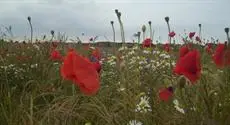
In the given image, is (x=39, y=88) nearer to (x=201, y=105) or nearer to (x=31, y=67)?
(x=31, y=67)

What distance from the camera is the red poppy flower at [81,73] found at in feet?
7.11

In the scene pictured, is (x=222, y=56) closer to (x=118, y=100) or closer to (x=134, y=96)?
(x=134, y=96)

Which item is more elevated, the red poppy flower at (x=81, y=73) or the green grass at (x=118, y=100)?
the red poppy flower at (x=81, y=73)

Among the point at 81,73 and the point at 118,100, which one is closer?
the point at 81,73

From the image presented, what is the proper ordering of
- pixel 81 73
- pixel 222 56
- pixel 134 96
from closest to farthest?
pixel 81 73 < pixel 222 56 < pixel 134 96

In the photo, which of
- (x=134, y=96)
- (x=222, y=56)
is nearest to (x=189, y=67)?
(x=222, y=56)

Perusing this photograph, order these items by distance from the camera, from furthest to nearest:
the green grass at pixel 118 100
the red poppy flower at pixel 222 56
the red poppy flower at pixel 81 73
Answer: the green grass at pixel 118 100 < the red poppy flower at pixel 222 56 < the red poppy flower at pixel 81 73

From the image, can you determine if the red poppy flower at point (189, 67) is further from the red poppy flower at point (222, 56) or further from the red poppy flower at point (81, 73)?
the red poppy flower at point (81, 73)

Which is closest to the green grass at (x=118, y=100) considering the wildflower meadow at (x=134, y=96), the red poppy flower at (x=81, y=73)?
the wildflower meadow at (x=134, y=96)

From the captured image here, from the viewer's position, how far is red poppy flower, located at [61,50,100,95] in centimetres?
217

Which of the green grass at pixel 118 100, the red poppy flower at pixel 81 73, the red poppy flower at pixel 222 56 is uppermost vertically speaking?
the red poppy flower at pixel 222 56

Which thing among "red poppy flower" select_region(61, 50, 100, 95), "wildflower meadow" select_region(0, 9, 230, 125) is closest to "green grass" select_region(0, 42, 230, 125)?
"wildflower meadow" select_region(0, 9, 230, 125)

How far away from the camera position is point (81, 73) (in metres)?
2.19

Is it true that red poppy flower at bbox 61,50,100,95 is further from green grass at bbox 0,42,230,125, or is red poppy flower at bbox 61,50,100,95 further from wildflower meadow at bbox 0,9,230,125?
green grass at bbox 0,42,230,125
